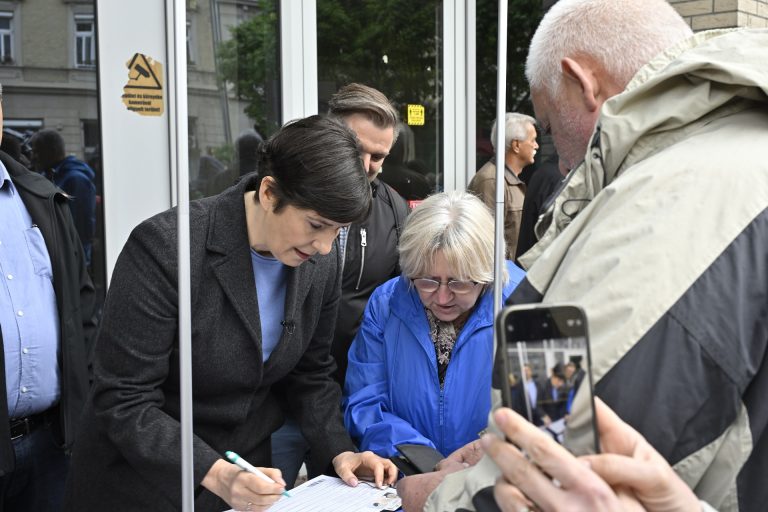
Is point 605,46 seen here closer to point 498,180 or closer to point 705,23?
point 498,180

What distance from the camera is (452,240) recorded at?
2.23m

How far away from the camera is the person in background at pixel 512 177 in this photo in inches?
175

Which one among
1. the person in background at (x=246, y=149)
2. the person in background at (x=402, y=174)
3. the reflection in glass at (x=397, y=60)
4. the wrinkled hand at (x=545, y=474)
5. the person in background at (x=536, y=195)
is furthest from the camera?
the person in background at (x=402, y=174)

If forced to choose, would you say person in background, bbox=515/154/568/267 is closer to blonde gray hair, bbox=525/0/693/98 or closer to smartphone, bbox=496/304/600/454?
blonde gray hair, bbox=525/0/693/98

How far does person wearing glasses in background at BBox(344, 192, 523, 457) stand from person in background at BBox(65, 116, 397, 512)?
0.12 metres

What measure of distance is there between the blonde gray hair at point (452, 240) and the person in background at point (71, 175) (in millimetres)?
1611

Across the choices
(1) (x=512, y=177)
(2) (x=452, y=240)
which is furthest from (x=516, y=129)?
(2) (x=452, y=240)

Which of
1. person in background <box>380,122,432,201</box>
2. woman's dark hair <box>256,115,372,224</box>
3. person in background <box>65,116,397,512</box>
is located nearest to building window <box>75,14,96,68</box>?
person in background <box>65,116,397,512</box>

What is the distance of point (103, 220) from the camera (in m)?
3.31

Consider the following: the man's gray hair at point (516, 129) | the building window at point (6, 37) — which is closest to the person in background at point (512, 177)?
Result: the man's gray hair at point (516, 129)

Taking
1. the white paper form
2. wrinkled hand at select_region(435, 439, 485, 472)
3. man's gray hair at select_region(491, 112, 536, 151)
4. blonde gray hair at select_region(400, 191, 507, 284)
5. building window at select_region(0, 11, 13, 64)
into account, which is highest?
building window at select_region(0, 11, 13, 64)

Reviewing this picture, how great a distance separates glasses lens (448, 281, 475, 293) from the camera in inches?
85.9

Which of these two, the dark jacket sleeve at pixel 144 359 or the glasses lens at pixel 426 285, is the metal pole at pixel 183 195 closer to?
the dark jacket sleeve at pixel 144 359

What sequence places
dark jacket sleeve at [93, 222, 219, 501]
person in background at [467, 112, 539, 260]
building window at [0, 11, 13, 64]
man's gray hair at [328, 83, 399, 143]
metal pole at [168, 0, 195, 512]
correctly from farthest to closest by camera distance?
person in background at [467, 112, 539, 260] → building window at [0, 11, 13, 64] → man's gray hair at [328, 83, 399, 143] → dark jacket sleeve at [93, 222, 219, 501] → metal pole at [168, 0, 195, 512]
